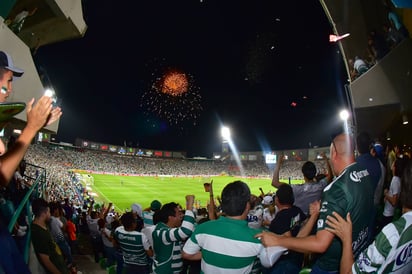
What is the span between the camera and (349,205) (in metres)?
2.63

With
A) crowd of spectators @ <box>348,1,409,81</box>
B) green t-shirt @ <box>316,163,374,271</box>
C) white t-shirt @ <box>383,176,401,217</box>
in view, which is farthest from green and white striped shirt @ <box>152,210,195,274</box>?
crowd of spectators @ <box>348,1,409,81</box>

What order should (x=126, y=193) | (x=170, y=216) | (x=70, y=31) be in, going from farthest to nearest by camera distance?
(x=126, y=193)
(x=70, y=31)
(x=170, y=216)

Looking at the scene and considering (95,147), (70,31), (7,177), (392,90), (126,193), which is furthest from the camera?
(95,147)

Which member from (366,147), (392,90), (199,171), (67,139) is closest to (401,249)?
(366,147)

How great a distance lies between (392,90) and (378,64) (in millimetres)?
1138

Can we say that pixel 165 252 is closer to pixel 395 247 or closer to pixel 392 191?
pixel 395 247

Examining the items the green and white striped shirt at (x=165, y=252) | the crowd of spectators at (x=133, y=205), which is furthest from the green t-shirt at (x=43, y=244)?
the green and white striped shirt at (x=165, y=252)

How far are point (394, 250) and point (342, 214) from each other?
657 millimetres

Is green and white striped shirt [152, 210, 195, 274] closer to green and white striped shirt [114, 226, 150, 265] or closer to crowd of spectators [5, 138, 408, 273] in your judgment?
crowd of spectators [5, 138, 408, 273]

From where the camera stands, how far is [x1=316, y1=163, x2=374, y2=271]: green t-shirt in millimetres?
2621

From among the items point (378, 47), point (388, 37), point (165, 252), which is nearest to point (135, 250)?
point (165, 252)

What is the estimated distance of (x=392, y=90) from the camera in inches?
396

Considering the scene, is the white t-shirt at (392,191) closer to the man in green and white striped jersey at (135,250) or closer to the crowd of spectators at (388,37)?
the man in green and white striped jersey at (135,250)

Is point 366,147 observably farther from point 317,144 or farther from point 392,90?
point 317,144
